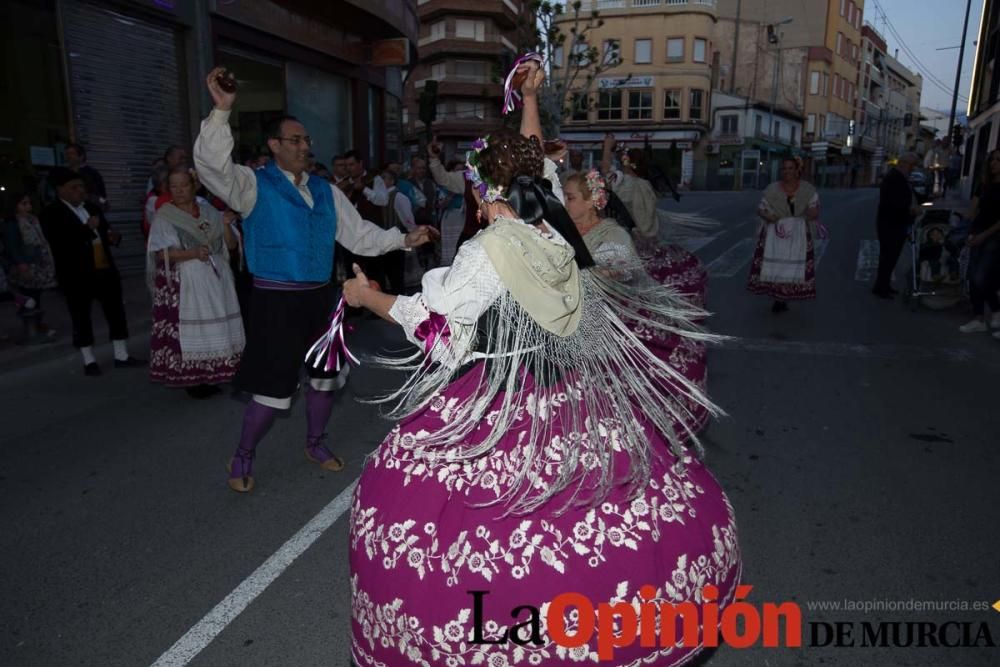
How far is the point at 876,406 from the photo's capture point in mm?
5555

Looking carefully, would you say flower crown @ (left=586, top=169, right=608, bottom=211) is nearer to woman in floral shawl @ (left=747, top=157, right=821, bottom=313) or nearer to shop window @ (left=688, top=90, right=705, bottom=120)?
woman in floral shawl @ (left=747, top=157, right=821, bottom=313)

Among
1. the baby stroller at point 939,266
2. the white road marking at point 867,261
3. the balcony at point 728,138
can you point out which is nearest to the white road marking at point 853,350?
the baby stroller at point 939,266

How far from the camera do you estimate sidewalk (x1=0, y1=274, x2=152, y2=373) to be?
22.8 feet

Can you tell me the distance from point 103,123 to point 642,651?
11.5m

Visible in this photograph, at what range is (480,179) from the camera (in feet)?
7.69

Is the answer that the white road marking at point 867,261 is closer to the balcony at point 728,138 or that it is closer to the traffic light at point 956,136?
the traffic light at point 956,136

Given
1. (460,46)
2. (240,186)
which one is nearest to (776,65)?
(460,46)

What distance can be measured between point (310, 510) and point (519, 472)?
2205 mm

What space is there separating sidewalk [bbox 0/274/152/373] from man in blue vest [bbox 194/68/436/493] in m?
4.00

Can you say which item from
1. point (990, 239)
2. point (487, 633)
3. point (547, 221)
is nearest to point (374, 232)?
point (547, 221)

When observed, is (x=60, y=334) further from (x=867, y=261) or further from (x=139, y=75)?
(x=867, y=261)

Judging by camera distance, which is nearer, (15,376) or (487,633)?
(487,633)

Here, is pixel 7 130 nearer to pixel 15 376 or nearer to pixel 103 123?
pixel 103 123

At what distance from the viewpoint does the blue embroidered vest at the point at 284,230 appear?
12.2 feet
